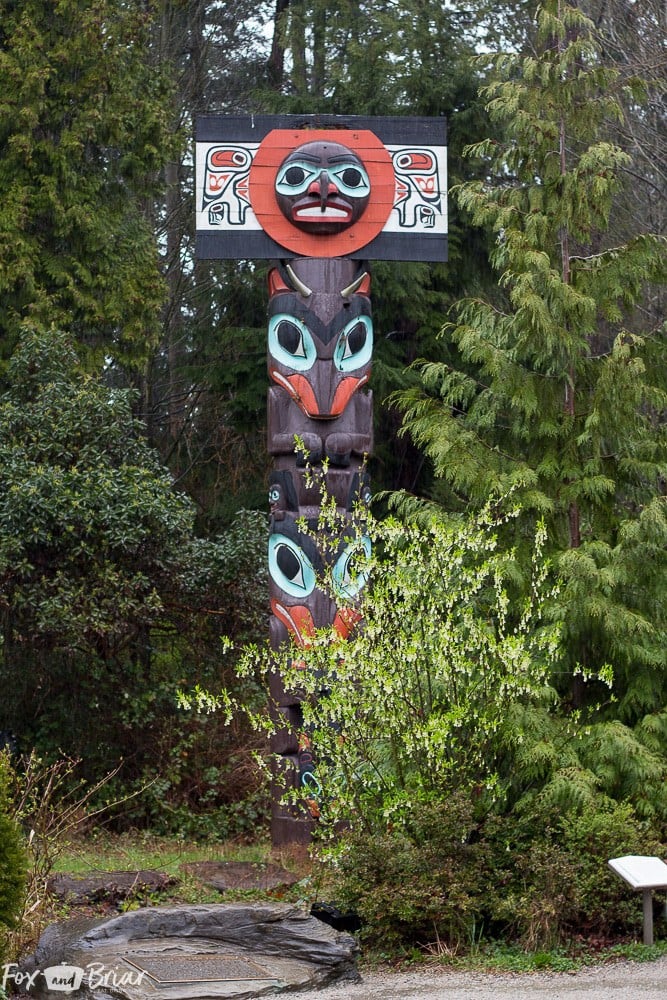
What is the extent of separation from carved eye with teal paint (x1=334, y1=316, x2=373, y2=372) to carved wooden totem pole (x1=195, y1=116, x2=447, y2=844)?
12 mm

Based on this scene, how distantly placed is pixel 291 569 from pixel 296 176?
3.36 m

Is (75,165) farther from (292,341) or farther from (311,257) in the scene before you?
(292,341)

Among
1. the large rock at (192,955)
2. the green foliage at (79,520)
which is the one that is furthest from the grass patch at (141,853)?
the large rock at (192,955)

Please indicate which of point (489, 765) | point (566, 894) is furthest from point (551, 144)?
point (566, 894)

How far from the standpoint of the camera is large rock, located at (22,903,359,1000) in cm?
614

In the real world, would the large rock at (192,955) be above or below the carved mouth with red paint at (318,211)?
below

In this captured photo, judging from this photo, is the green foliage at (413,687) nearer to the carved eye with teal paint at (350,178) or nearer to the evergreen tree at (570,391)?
the evergreen tree at (570,391)

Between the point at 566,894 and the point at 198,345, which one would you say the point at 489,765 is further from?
the point at 198,345

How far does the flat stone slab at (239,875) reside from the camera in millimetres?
8961

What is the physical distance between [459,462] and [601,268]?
1730 mm

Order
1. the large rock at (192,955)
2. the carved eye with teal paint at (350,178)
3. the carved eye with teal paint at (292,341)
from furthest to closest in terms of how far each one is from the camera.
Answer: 1. the carved eye with teal paint at (350,178)
2. the carved eye with teal paint at (292,341)
3. the large rock at (192,955)

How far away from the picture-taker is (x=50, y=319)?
15.4 m

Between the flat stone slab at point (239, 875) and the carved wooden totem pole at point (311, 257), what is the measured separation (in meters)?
0.53

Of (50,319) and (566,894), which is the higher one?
(50,319)
